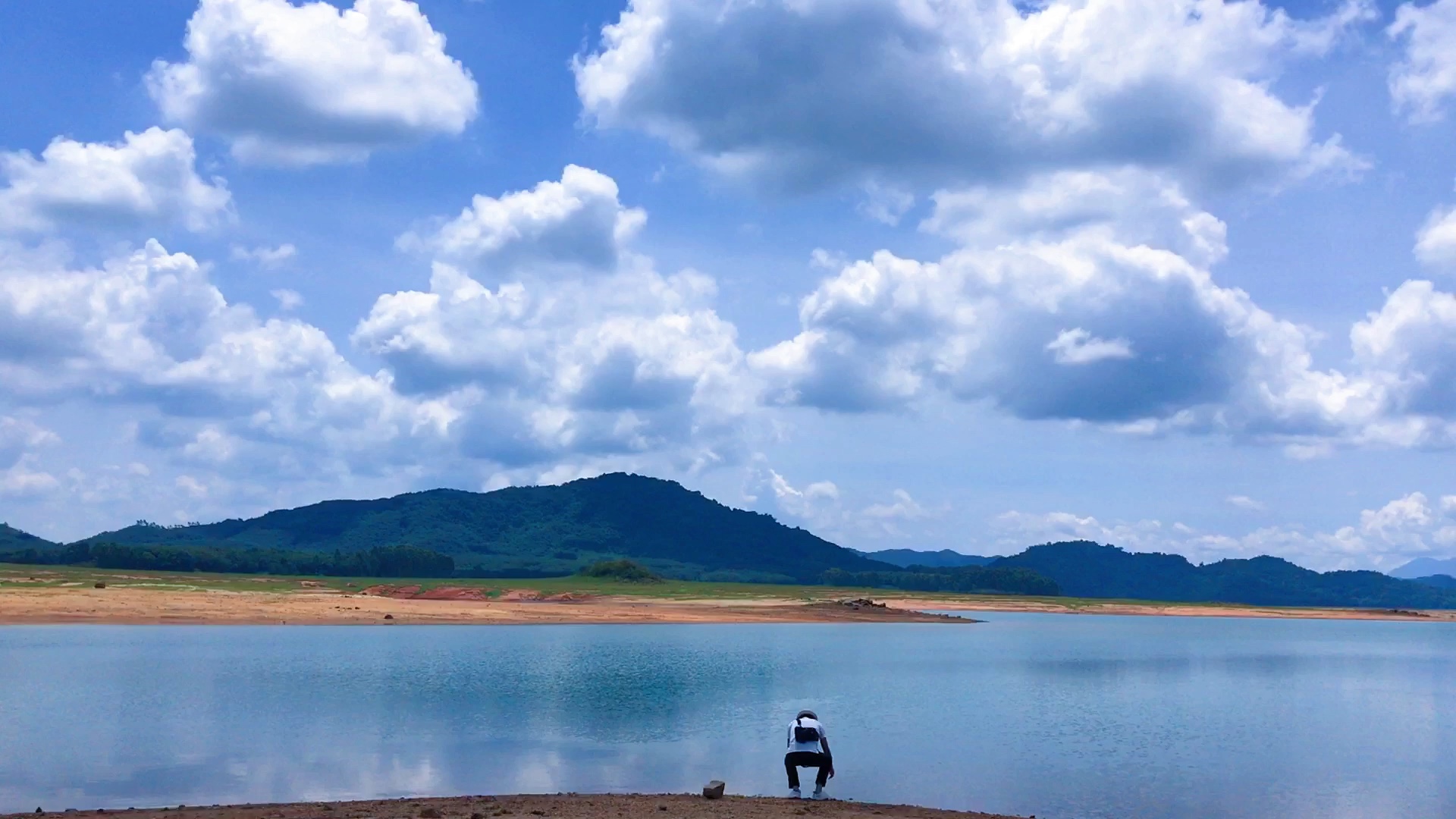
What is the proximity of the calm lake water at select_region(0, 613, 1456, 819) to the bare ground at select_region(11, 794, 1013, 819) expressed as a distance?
7.20 feet

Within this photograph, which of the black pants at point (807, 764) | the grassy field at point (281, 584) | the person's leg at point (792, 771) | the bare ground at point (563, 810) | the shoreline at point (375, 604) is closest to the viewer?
the bare ground at point (563, 810)

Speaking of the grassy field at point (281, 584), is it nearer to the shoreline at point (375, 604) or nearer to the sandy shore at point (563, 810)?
the shoreline at point (375, 604)

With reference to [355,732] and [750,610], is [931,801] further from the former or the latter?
[750,610]

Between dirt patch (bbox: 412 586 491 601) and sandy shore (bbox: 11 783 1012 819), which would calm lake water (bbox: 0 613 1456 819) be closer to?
sandy shore (bbox: 11 783 1012 819)

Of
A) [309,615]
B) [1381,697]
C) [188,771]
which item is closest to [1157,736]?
[1381,697]

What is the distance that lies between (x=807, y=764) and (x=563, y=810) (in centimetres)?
626

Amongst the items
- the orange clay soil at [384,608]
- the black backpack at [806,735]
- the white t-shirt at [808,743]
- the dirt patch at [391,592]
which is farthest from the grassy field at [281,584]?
the black backpack at [806,735]

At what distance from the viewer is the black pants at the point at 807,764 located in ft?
89.2

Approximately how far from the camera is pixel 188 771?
29.0 metres

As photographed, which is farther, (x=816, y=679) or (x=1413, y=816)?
(x=816, y=679)

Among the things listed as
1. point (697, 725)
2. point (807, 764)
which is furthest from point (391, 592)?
point (807, 764)

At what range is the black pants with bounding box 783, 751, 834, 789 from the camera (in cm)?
2720

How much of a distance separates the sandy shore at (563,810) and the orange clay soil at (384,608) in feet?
246

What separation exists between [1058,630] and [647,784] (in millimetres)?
103384
